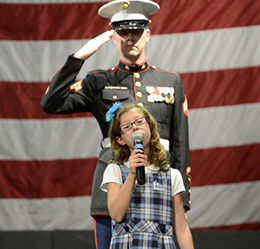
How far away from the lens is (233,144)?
2527mm

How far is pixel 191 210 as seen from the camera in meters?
2.53

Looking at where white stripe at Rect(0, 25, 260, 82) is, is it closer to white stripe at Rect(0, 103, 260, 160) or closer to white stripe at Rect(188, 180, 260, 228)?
white stripe at Rect(0, 103, 260, 160)

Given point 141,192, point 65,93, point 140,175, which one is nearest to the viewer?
point 140,175

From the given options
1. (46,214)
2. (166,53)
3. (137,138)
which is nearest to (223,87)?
(166,53)

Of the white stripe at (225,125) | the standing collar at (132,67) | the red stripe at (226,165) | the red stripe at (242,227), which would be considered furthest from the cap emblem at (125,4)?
the red stripe at (242,227)

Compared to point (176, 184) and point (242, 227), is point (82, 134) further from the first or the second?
point (176, 184)

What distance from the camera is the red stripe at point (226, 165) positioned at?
2.51 metres

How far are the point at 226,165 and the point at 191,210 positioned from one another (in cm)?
32

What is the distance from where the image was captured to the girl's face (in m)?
1.29

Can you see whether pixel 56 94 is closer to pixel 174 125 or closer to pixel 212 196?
pixel 174 125

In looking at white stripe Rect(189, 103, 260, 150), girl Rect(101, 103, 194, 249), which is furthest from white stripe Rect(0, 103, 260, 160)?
girl Rect(101, 103, 194, 249)

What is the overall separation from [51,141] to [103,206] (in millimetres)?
1125

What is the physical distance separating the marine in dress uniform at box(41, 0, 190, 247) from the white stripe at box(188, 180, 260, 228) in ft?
3.19

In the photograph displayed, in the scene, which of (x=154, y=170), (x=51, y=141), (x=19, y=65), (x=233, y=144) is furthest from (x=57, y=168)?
(x=154, y=170)
